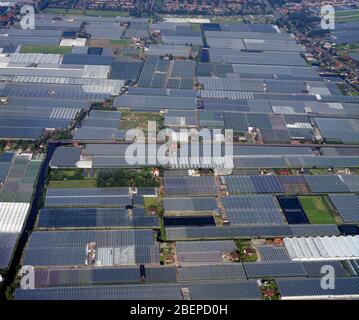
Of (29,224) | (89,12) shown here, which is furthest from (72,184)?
(89,12)

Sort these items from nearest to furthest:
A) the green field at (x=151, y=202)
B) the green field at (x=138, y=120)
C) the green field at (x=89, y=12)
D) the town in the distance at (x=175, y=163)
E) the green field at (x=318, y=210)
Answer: the town in the distance at (x=175, y=163) < the green field at (x=318, y=210) < the green field at (x=151, y=202) < the green field at (x=138, y=120) < the green field at (x=89, y=12)

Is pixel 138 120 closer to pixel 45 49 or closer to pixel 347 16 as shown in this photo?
pixel 45 49

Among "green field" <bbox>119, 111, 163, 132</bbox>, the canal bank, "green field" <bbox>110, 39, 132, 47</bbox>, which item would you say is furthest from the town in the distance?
"green field" <bbox>110, 39, 132, 47</bbox>

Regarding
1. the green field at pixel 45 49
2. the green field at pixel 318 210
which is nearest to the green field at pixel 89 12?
the green field at pixel 45 49

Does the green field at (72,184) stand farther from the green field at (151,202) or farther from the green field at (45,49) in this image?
the green field at (45,49)

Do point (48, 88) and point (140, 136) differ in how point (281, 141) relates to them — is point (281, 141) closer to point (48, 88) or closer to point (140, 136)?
point (140, 136)

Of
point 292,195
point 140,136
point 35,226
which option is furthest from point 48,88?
point 292,195
